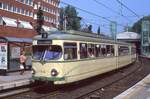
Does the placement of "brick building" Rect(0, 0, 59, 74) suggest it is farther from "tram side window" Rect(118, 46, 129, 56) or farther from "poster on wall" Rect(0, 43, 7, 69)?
"tram side window" Rect(118, 46, 129, 56)

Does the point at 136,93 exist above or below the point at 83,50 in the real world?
below

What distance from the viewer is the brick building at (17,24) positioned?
80.9ft

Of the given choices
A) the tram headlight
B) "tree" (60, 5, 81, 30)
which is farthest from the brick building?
the tram headlight

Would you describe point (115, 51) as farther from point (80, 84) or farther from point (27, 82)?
point (27, 82)

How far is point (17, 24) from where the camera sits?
226ft

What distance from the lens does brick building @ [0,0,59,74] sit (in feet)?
80.9

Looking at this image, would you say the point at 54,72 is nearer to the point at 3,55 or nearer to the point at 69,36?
the point at 69,36

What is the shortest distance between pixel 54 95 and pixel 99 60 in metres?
6.29

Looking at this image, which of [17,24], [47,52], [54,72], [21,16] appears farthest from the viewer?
[21,16]

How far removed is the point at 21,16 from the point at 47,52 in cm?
5952

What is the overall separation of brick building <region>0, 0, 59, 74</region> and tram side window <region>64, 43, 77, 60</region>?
608 centimetres

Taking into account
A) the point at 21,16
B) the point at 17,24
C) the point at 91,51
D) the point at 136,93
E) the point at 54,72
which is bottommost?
the point at 136,93

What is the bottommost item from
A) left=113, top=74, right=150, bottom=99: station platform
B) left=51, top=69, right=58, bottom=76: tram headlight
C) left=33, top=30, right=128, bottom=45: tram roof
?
left=113, top=74, right=150, bottom=99: station platform

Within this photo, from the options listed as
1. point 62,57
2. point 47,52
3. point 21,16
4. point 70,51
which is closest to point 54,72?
point 62,57
